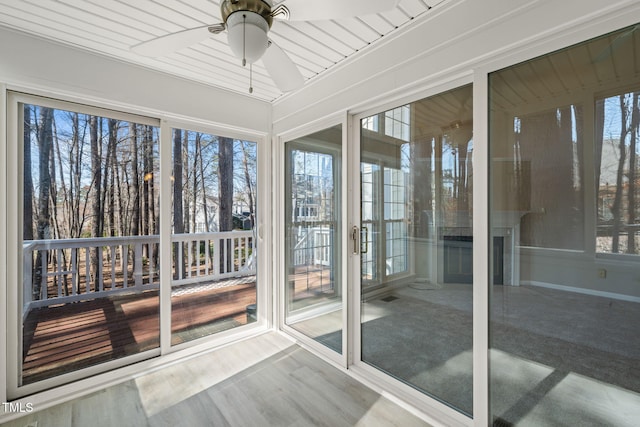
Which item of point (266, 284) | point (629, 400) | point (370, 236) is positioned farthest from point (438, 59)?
point (266, 284)

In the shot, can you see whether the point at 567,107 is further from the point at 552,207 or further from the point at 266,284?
the point at 266,284

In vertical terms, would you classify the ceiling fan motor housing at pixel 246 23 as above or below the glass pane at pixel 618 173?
above

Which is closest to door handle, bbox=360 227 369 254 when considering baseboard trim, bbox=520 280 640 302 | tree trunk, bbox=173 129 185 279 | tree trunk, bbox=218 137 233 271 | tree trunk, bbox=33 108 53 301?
baseboard trim, bbox=520 280 640 302

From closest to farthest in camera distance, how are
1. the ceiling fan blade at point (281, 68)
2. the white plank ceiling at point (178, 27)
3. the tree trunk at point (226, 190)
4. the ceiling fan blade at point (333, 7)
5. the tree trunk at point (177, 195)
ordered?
the ceiling fan blade at point (333, 7)
the ceiling fan blade at point (281, 68)
the white plank ceiling at point (178, 27)
the tree trunk at point (177, 195)
the tree trunk at point (226, 190)

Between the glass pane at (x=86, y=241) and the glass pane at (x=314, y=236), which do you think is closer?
the glass pane at (x=86, y=241)

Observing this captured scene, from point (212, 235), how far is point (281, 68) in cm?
188

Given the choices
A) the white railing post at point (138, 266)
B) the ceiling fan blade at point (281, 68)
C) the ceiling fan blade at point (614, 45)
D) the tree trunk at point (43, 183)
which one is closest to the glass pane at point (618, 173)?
the ceiling fan blade at point (614, 45)

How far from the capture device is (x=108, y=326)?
2.44 meters

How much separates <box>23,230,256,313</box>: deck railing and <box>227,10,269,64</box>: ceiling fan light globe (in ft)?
6.52

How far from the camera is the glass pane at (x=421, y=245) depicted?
1756mm

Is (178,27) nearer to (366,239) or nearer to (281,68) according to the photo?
(281,68)

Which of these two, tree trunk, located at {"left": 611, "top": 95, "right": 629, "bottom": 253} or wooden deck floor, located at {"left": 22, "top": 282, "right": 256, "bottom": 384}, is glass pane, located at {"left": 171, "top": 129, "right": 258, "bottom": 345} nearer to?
wooden deck floor, located at {"left": 22, "top": 282, "right": 256, "bottom": 384}

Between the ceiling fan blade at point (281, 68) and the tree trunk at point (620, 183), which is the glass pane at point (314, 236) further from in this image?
the tree trunk at point (620, 183)

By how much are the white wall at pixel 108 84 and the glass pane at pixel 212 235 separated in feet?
0.82
